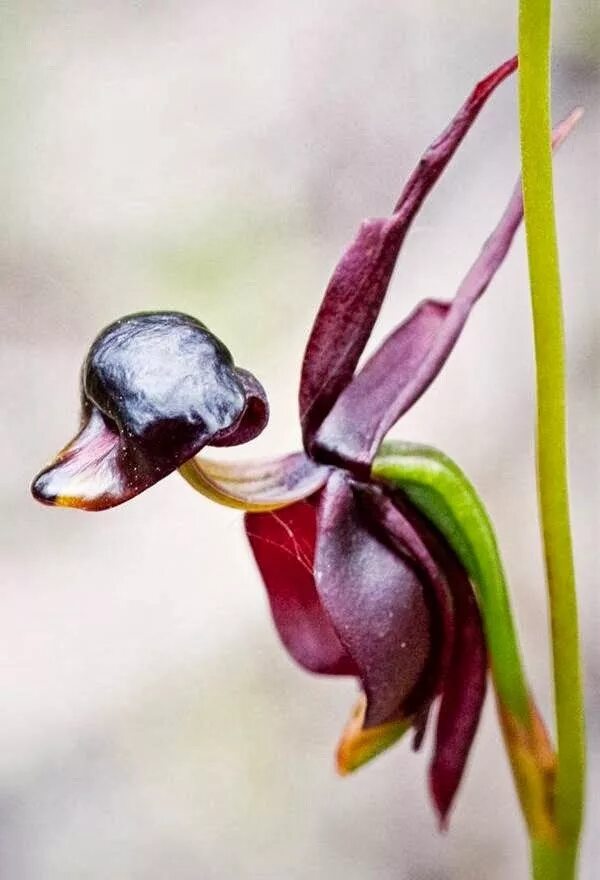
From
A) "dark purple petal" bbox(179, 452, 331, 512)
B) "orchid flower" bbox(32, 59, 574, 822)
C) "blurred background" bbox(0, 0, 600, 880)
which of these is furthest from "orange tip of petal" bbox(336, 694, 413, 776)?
"blurred background" bbox(0, 0, 600, 880)

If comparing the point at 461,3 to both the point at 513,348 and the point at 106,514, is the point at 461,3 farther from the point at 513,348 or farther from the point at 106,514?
the point at 106,514

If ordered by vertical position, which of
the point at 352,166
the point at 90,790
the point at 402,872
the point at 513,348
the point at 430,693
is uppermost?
the point at 352,166

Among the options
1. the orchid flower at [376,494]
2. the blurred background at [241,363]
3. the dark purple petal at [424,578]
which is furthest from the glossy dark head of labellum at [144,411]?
the blurred background at [241,363]

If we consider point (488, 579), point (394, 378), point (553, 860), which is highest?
point (394, 378)

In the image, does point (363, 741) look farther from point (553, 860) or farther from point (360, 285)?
point (360, 285)

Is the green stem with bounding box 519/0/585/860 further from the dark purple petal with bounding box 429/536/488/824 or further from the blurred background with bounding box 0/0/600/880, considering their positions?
the blurred background with bounding box 0/0/600/880

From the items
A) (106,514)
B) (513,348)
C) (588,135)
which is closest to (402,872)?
(106,514)

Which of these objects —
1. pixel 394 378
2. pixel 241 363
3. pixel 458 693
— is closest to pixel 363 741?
pixel 458 693
